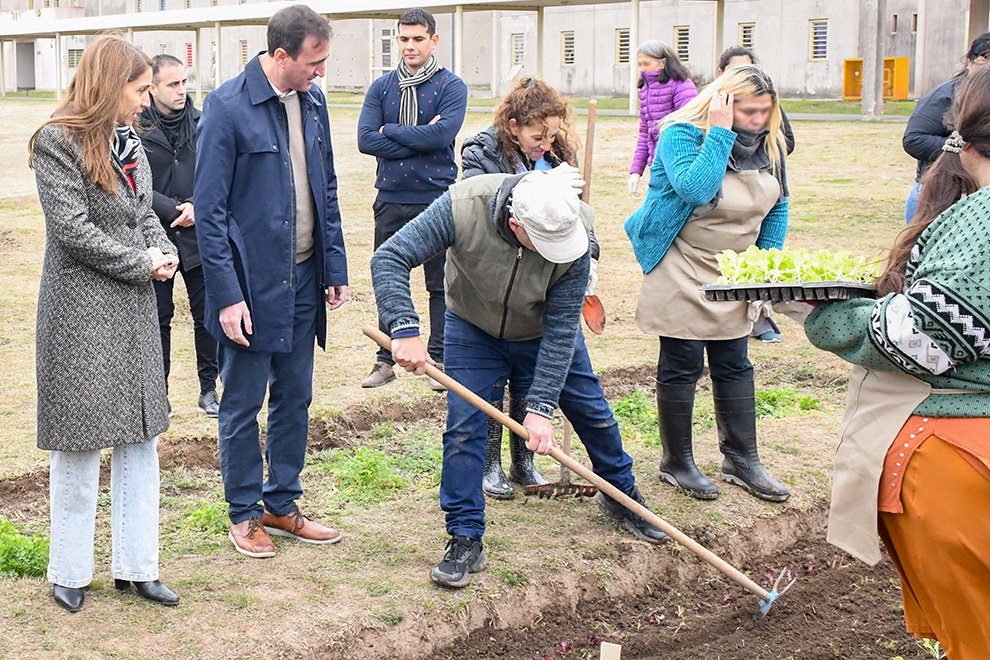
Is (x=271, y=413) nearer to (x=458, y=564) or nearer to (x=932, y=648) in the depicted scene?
(x=458, y=564)

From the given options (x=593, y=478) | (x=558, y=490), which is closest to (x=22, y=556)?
(x=593, y=478)

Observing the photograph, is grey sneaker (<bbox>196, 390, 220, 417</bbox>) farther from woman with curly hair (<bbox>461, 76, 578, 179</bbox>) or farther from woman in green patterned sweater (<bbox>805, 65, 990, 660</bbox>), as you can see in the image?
woman in green patterned sweater (<bbox>805, 65, 990, 660</bbox>)

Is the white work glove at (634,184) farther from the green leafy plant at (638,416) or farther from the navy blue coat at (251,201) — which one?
the navy blue coat at (251,201)

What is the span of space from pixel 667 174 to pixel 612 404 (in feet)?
7.55

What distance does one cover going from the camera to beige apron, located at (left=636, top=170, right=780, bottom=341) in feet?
16.7

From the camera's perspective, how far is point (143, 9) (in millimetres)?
54500

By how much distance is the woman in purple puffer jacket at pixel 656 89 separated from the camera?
984 cm

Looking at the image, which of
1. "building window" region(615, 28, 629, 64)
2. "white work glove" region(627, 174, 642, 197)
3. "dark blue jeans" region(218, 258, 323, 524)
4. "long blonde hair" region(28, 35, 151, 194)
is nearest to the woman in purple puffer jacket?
"white work glove" region(627, 174, 642, 197)

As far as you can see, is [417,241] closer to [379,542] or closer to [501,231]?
[501,231]

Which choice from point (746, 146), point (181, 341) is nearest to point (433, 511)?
point (746, 146)

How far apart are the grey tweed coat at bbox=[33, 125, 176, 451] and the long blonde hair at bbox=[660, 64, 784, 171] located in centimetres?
255

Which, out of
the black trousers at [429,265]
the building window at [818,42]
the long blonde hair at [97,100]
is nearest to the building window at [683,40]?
the building window at [818,42]

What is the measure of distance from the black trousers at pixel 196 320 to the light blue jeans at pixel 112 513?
7.76ft

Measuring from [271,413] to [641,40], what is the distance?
34667mm
